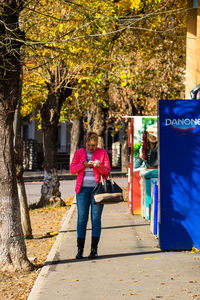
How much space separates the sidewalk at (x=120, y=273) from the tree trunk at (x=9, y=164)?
0.49 metres

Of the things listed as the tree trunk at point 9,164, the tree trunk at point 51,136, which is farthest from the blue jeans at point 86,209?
the tree trunk at point 51,136

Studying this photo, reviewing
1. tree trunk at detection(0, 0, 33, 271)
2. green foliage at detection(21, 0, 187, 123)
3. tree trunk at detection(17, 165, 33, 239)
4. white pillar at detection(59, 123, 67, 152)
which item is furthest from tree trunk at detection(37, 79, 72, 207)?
white pillar at detection(59, 123, 67, 152)

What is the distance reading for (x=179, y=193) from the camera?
875 centimetres

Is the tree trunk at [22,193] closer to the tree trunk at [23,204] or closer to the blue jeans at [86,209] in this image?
the tree trunk at [23,204]

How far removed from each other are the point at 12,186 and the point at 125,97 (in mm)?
25509

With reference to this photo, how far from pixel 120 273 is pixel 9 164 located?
213 centimetres

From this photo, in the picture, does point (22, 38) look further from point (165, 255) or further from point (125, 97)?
point (125, 97)

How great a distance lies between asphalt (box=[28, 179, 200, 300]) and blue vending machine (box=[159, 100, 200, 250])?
0.97 ft

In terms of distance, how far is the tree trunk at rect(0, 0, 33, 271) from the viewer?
7797 mm

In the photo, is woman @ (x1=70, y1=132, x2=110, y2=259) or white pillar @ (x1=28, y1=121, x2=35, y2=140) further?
white pillar @ (x1=28, y1=121, x2=35, y2=140)

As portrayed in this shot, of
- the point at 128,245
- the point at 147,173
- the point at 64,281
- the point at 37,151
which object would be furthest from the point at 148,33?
the point at 37,151

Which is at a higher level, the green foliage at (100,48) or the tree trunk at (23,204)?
the green foliage at (100,48)

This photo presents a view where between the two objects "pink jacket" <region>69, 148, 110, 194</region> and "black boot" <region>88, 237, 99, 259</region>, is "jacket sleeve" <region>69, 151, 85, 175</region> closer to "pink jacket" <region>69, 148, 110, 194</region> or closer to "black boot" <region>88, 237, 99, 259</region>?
"pink jacket" <region>69, 148, 110, 194</region>

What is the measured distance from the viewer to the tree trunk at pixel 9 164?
780cm
